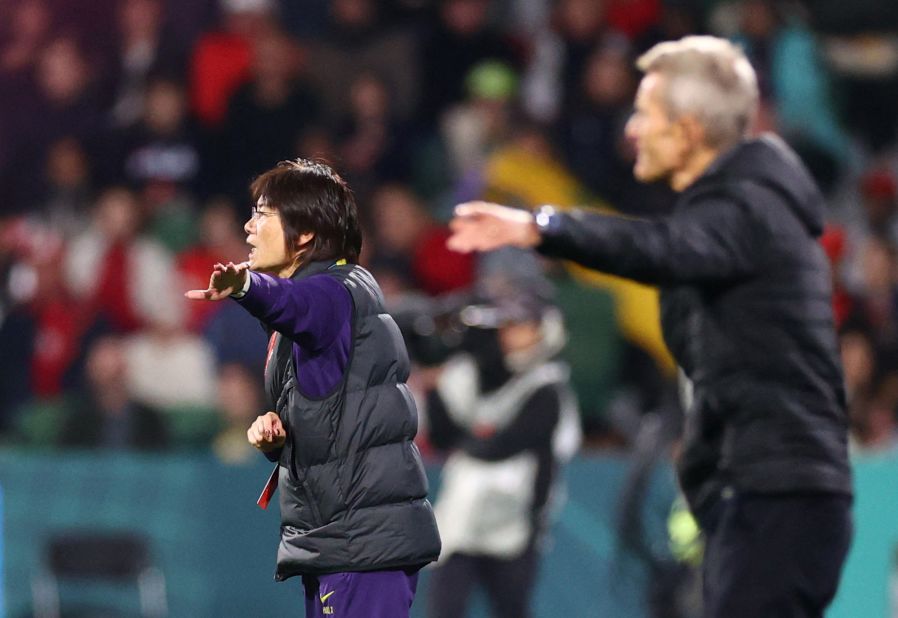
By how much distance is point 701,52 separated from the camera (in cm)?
426

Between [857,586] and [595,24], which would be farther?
[595,24]

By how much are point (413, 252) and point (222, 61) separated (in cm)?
218

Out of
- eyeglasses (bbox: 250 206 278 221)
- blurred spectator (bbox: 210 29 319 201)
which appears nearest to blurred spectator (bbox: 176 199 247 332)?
blurred spectator (bbox: 210 29 319 201)

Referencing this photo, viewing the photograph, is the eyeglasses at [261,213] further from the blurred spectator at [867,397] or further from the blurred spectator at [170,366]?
the blurred spectator at [170,366]

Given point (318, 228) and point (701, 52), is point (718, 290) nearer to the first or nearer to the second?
point (701, 52)

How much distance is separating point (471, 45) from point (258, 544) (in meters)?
3.75

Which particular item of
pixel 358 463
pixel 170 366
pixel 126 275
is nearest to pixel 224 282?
pixel 358 463

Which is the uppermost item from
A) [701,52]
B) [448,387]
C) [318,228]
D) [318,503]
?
[701,52]

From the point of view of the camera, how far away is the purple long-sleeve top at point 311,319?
3539 mm

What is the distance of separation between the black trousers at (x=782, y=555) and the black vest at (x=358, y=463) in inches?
29.4

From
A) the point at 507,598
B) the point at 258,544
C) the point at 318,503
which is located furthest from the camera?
the point at 258,544

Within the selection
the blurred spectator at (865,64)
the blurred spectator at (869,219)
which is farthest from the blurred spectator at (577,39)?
the blurred spectator at (869,219)

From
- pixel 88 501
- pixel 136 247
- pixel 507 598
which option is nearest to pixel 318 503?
pixel 507 598

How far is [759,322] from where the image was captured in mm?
4012
